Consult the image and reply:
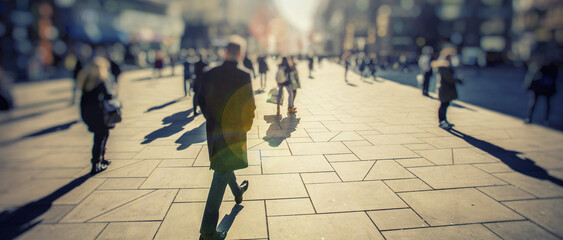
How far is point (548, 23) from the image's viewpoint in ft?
132

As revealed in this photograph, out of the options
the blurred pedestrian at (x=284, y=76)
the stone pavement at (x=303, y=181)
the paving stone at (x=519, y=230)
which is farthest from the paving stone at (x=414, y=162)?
→ the blurred pedestrian at (x=284, y=76)

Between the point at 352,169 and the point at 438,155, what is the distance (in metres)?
1.79

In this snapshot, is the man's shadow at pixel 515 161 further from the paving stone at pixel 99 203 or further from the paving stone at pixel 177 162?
the paving stone at pixel 99 203

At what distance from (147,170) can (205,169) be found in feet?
2.78

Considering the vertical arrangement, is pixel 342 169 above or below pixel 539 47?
below

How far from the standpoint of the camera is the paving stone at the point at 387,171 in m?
4.13

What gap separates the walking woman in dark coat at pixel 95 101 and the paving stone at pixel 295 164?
2435mm

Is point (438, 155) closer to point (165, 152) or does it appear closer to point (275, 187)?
point (275, 187)

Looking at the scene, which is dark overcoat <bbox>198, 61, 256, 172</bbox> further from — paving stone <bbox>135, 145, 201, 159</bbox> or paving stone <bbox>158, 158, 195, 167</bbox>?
paving stone <bbox>135, 145, 201, 159</bbox>

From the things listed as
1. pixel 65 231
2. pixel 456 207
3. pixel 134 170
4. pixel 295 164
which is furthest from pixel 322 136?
pixel 65 231

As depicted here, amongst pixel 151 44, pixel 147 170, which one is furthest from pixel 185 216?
pixel 151 44

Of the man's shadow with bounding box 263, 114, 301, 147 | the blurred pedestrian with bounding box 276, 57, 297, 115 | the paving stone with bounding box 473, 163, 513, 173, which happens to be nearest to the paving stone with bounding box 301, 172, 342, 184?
the man's shadow with bounding box 263, 114, 301, 147

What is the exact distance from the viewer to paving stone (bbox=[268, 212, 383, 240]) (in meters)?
2.80

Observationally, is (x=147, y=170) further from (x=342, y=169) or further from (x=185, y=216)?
(x=342, y=169)
